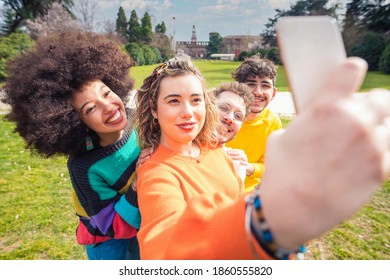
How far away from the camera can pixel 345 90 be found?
12.4 inches

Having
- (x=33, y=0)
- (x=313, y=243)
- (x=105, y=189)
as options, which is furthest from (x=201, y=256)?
(x=33, y=0)

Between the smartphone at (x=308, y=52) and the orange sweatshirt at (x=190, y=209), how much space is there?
0.63 feet

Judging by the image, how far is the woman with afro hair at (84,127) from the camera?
3.36 feet

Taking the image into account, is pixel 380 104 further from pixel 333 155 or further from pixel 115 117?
pixel 115 117

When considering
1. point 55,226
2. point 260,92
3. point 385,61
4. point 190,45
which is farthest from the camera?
point 385,61

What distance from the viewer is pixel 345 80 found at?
0.32 meters

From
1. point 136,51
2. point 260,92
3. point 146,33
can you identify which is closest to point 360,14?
point 260,92

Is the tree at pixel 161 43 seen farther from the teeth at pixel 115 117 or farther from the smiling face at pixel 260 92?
the teeth at pixel 115 117

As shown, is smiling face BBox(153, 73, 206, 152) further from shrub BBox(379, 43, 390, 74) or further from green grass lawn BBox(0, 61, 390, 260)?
shrub BBox(379, 43, 390, 74)

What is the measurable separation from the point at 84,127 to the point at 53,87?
0.18m

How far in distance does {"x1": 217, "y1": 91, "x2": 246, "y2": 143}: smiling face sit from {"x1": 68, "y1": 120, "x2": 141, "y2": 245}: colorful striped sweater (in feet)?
1.69

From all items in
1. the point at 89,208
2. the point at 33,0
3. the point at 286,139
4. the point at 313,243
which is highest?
the point at 33,0
